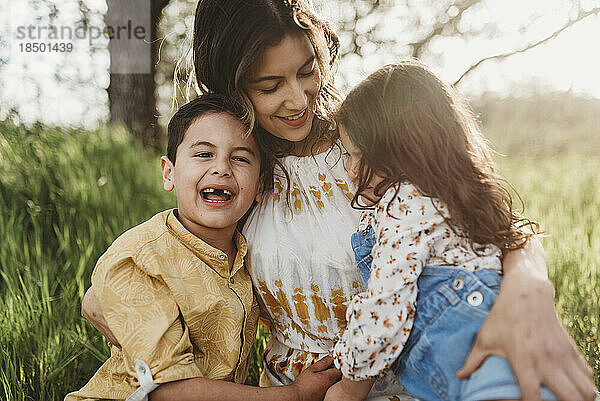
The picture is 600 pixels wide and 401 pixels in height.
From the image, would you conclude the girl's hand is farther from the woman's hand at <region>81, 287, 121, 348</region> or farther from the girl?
the woman's hand at <region>81, 287, 121, 348</region>

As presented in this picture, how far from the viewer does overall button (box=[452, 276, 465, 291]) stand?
4.49ft

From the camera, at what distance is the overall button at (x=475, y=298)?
1354 mm

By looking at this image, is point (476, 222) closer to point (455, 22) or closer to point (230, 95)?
point (230, 95)

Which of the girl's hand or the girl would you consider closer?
the girl

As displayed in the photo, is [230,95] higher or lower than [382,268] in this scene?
higher

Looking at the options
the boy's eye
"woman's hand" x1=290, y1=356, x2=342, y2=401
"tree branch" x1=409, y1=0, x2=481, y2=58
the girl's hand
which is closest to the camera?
the girl's hand

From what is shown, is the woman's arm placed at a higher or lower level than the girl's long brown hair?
lower

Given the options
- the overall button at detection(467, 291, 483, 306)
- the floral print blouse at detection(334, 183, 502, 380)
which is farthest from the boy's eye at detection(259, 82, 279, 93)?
the overall button at detection(467, 291, 483, 306)

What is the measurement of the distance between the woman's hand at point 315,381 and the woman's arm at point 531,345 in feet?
1.61

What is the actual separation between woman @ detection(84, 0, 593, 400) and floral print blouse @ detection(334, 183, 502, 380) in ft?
1.06

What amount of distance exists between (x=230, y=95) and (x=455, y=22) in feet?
10.4

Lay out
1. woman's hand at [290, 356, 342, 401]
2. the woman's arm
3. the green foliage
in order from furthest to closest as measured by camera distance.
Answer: the green foliage
woman's hand at [290, 356, 342, 401]
the woman's arm

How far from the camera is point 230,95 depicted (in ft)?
6.09

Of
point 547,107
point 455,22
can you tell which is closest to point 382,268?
point 455,22
